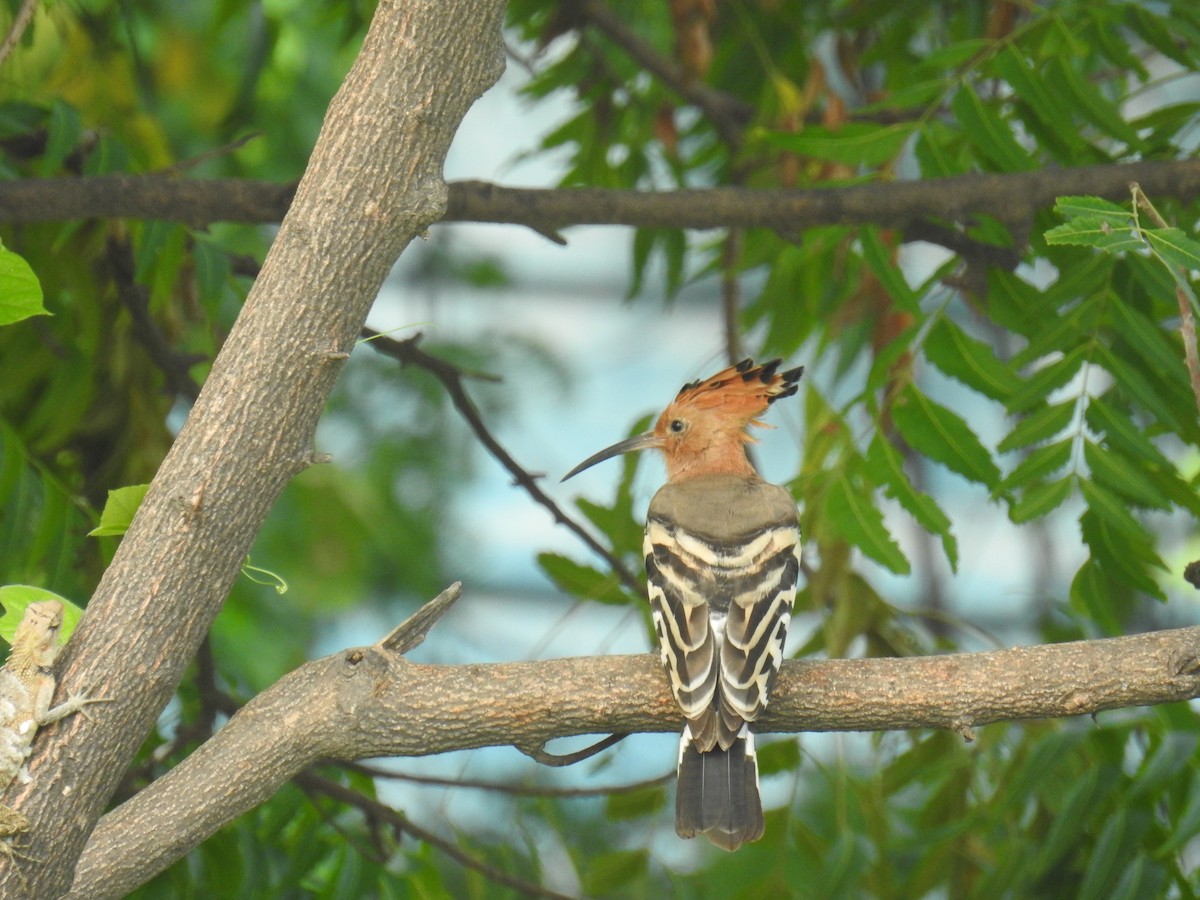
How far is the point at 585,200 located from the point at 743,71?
6.63 ft

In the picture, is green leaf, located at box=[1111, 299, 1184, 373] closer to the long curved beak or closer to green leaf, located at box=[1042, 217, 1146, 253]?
green leaf, located at box=[1042, 217, 1146, 253]

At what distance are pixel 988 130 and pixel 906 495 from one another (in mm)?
916

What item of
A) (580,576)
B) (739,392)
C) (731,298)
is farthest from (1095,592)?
(731,298)

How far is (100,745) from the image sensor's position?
1.99 m

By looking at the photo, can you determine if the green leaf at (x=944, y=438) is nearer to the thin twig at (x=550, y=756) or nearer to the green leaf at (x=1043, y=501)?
the green leaf at (x=1043, y=501)

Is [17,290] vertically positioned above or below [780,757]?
above

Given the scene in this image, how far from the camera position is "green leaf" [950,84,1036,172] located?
3.22m

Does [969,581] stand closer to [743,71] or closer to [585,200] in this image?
[743,71]

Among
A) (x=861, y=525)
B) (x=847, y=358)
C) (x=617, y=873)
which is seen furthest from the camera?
(x=847, y=358)

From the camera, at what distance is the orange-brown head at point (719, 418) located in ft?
13.0

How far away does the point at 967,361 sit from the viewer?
3211 millimetres

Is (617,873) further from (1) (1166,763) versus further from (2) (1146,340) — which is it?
(2) (1146,340)

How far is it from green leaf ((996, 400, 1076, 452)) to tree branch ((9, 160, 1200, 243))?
1.62 ft

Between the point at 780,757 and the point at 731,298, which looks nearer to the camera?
the point at 780,757
